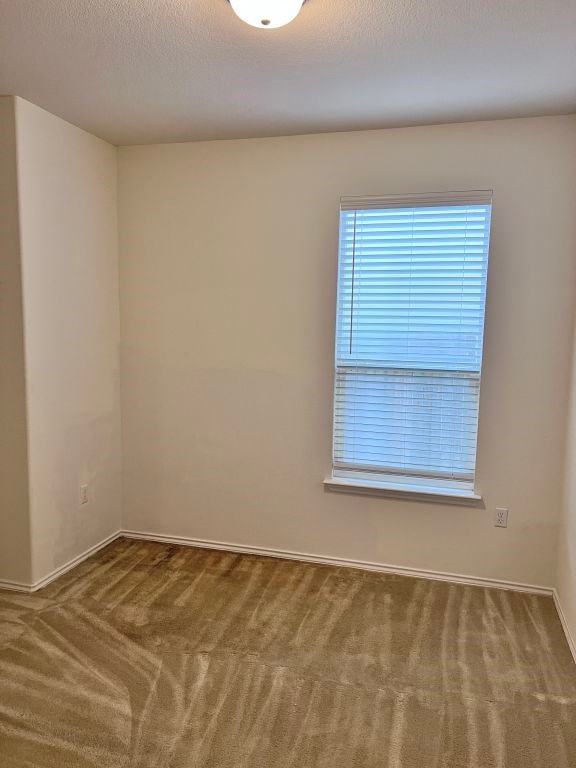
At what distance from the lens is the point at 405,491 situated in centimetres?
320

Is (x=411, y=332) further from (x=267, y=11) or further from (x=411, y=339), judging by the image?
(x=267, y=11)

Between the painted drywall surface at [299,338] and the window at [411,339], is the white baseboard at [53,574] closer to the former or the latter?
the painted drywall surface at [299,338]

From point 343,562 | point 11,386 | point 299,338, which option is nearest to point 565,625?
point 343,562

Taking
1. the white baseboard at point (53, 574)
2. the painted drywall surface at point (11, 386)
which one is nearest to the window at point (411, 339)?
the white baseboard at point (53, 574)

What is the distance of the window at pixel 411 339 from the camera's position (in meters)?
3.04

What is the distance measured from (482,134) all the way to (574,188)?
1.84ft

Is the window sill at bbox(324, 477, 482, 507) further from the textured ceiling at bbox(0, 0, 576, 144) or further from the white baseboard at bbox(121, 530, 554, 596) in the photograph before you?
the textured ceiling at bbox(0, 0, 576, 144)

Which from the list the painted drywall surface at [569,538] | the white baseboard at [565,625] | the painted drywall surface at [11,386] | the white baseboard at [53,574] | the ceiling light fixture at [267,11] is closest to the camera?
the ceiling light fixture at [267,11]

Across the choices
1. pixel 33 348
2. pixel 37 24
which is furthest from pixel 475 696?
pixel 37 24

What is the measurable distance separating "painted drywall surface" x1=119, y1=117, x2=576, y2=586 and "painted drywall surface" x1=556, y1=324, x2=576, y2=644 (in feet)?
0.36

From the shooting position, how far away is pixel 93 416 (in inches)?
136

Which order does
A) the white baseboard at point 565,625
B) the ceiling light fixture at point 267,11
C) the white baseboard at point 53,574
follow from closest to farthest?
the ceiling light fixture at point 267,11, the white baseboard at point 565,625, the white baseboard at point 53,574

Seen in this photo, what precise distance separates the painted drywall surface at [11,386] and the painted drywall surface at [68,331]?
0.13 feet

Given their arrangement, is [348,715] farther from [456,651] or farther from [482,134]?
[482,134]
